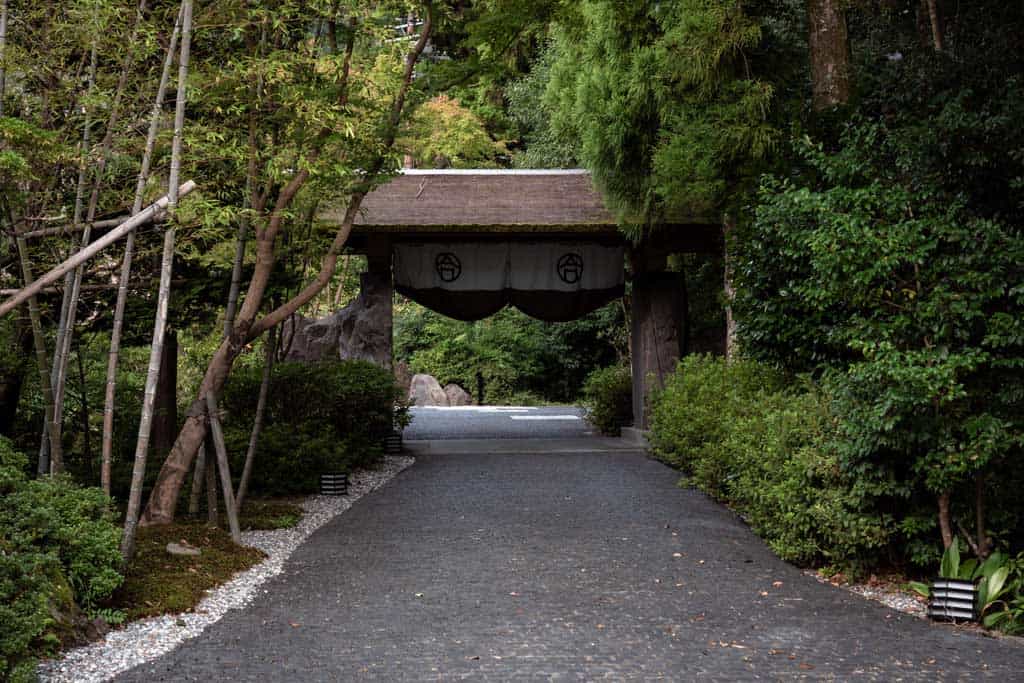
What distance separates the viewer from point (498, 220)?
35.7 ft

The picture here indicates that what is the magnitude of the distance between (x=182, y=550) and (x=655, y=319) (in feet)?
23.6

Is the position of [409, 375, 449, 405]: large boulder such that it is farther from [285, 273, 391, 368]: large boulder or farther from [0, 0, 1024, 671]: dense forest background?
[0, 0, 1024, 671]: dense forest background

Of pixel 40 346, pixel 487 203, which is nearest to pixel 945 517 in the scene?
pixel 40 346

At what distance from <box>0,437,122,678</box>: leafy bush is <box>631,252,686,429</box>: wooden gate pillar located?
7773mm

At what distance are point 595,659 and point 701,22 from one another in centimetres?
655

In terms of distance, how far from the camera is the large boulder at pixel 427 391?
879 inches

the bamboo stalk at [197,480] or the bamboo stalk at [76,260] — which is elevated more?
the bamboo stalk at [76,260]

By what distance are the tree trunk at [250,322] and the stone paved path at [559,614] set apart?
95 centimetres

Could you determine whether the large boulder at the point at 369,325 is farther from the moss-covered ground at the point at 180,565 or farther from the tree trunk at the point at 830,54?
the tree trunk at the point at 830,54

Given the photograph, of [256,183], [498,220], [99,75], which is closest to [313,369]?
[498,220]

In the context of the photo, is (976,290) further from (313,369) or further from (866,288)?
(313,369)

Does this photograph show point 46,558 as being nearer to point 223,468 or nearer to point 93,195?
point 223,468

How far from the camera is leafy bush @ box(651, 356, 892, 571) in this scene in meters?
5.36

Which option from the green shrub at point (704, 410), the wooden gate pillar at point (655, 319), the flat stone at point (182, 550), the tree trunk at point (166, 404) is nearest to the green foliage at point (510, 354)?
the wooden gate pillar at point (655, 319)
